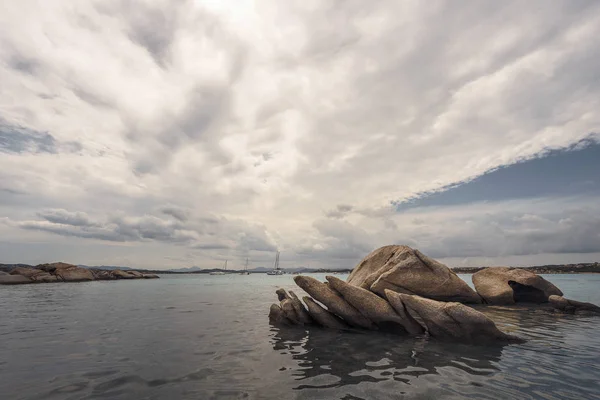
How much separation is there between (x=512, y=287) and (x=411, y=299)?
2370 cm

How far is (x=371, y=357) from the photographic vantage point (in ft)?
43.8

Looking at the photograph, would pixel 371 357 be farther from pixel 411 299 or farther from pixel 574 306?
pixel 574 306

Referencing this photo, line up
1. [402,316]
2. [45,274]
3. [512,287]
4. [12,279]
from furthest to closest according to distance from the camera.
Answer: [45,274], [12,279], [512,287], [402,316]

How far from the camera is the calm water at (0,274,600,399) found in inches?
373

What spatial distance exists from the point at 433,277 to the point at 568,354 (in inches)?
472

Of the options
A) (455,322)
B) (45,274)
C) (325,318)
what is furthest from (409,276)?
(45,274)

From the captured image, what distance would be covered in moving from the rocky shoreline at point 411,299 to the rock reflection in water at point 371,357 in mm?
1089

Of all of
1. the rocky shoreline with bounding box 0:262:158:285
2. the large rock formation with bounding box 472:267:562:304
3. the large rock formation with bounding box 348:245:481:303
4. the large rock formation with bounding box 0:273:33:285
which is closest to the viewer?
the large rock formation with bounding box 348:245:481:303

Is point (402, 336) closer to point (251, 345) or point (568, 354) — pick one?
point (568, 354)

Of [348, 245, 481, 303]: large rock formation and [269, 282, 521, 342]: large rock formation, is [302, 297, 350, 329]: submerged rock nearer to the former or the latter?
[269, 282, 521, 342]: large rock formation

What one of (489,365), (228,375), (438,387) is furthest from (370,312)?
(228,375)

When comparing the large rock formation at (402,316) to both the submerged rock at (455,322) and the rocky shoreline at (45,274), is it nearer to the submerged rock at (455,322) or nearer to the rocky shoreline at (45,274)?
the submerged rock at (455,322)

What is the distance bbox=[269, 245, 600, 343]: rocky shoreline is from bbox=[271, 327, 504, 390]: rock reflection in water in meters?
1.09

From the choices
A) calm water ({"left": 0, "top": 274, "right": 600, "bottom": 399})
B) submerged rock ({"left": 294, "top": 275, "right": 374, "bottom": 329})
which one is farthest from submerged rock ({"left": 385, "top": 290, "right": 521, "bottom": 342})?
submerged rock ({"left": 294, "top": 275, "right": 374, "bottom": 329})
